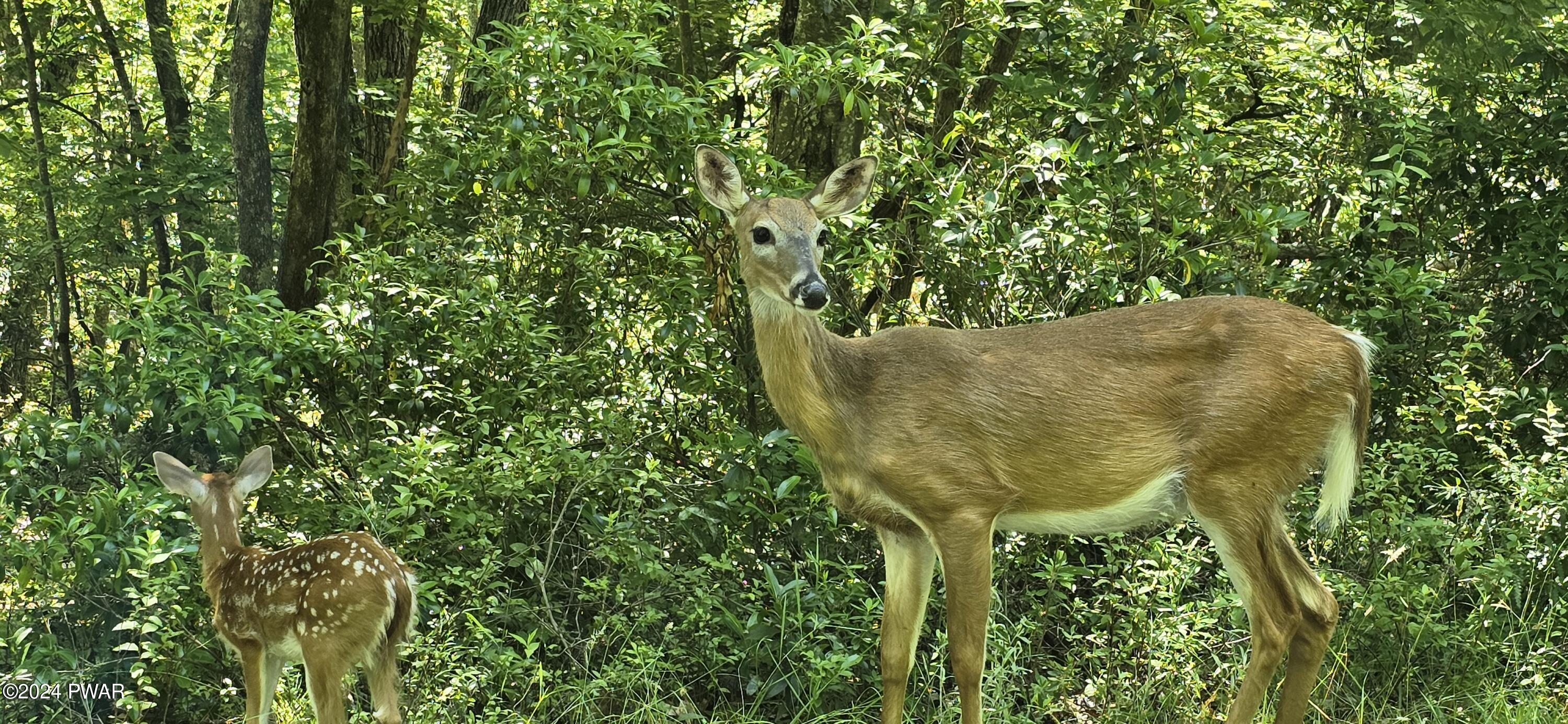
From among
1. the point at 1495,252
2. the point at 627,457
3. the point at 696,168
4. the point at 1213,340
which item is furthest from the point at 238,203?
the point at 1495,252

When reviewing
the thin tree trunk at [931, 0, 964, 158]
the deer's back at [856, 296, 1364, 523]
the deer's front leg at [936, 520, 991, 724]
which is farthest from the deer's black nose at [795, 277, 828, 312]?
the thin tree trunk at [931, 0, 964, 158]

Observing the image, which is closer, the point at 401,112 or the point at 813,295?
the point at 813,295

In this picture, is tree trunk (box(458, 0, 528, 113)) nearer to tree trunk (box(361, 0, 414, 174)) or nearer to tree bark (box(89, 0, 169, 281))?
tree trunk (box(361, 0, 414, 174))

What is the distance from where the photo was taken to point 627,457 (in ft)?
21.7

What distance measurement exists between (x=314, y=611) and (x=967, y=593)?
2.23 m

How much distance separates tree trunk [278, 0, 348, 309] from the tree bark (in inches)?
67.0

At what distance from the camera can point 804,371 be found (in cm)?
512

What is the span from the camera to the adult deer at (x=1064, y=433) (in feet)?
16.6

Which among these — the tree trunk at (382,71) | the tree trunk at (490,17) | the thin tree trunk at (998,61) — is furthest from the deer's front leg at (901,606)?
the tree trunk at (382,71)

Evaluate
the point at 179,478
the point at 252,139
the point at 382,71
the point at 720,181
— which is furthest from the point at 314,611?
the point at 382,71

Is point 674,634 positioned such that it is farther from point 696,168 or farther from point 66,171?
point 66,171

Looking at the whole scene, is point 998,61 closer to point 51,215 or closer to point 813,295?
point 813,295

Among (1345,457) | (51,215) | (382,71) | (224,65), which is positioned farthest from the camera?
(224,65)

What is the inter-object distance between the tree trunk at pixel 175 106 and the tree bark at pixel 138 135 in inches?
7.3
